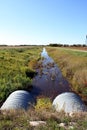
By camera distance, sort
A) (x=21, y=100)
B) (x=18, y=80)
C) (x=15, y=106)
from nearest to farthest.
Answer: (x=15, y=106) → (x=21, y=100) → (x=18, y=80)

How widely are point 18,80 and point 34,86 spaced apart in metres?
1.64

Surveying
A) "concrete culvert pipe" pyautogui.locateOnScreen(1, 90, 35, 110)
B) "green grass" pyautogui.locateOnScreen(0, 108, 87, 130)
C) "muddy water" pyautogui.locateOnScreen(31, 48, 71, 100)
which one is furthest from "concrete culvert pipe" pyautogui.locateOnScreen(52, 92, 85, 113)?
"muddy water" pyautogui.locateOnScreen(31, 48, 71, 100)

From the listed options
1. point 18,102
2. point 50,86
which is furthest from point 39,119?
point 50,86

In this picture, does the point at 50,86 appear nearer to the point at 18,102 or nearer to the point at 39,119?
the point at 18,102

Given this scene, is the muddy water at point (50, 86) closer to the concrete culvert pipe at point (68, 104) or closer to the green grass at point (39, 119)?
the concrete culvert pipe at point (68, 104)

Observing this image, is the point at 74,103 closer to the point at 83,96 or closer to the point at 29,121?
the point at 29,121

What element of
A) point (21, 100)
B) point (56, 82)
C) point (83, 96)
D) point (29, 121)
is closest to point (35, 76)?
point (56, 82)

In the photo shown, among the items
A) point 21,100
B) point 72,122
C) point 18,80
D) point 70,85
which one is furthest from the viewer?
point 70,85

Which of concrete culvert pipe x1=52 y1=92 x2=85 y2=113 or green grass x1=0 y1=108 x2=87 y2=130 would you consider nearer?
green grass x1=0 y1=108 x2=87 y2=130

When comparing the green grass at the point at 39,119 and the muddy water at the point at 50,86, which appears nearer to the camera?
the green grass at the point at 39,119

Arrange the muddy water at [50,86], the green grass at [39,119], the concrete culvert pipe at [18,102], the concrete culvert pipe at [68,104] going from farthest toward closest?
1. the muddy water at [50,86]
2. the concrete culvert pipe at [18,102]
3. the concrete culvert pipe at [68,104]
4. the green grass at [39,119]

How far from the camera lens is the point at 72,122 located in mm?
8023

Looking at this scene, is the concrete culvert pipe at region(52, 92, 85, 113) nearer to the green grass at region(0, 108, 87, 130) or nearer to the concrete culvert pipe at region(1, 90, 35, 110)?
the concrete culvert pipe at region(1, 90, 35, 110)

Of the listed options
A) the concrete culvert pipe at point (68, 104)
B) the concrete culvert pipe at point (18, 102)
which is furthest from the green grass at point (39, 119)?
the concrete culvert pipe at point (18, 102)
